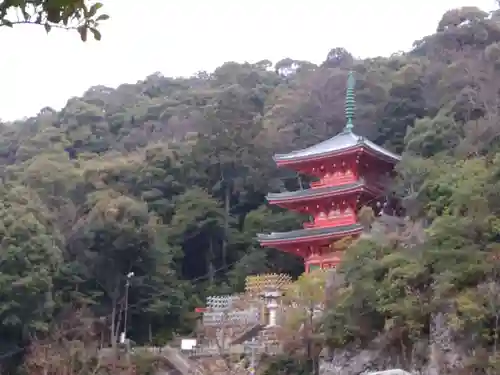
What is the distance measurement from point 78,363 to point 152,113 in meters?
29.0

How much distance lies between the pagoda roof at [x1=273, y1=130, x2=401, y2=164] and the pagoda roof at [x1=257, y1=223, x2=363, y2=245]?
2.62m

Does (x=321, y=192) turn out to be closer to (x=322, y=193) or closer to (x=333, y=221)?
(x=322, y=193)

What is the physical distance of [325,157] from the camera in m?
25.3

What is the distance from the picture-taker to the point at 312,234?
24.1 metres

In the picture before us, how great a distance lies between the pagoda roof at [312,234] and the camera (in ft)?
76.2

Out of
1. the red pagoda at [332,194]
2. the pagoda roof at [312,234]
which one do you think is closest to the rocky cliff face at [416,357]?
the pagoda roof at [312,234]

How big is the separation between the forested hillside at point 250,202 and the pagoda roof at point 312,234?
2075 millimetres

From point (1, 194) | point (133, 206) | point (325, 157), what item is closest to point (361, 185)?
point (325, 157)

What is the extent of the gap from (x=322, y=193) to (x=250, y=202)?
11099 mm

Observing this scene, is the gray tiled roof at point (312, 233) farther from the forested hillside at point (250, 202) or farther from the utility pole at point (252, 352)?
the utility pole at point (252, 352)

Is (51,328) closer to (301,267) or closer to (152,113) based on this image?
(301,267)

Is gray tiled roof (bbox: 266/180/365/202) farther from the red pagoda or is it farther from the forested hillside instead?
the forested hillside

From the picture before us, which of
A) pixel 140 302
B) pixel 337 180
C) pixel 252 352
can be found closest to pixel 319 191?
pixel 337 180

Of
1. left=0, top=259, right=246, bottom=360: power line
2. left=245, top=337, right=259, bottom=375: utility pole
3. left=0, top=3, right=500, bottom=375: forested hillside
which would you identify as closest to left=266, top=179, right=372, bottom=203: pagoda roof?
left=0, top=3, right=500, bottom=375: forested hillside
